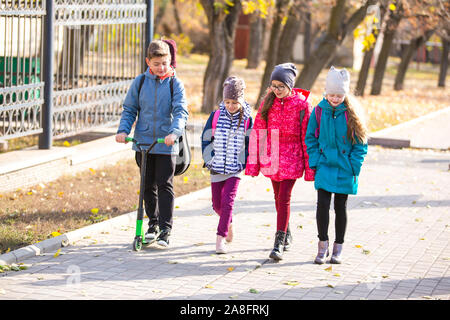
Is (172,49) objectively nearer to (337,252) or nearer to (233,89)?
(233,89)

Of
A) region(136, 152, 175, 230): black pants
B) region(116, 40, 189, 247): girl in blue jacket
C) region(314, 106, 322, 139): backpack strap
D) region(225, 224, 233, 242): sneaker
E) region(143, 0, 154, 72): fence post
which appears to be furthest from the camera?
region(143, 0, 154, 72): fence post

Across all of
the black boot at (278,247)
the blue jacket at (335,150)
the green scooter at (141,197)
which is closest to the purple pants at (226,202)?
the black boot at (278,247)

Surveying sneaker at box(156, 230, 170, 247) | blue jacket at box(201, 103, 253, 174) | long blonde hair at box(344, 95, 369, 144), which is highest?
long blonde hair at box(344, 95, 369, 144)

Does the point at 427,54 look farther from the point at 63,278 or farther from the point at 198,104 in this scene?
the point at 63,278

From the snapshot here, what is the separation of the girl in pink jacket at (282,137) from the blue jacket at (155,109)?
73 cm

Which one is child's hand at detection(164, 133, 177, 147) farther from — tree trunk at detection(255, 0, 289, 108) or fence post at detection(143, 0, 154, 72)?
tree trunk at detection(255, 0, 289, 108)

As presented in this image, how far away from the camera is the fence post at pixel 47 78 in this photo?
403 inches

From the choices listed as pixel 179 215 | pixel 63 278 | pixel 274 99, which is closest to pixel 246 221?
pixel 179 215

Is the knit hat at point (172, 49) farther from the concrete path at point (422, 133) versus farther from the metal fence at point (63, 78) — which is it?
the concrete path at point (422, 133)

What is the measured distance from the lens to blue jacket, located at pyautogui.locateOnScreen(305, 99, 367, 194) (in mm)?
6480

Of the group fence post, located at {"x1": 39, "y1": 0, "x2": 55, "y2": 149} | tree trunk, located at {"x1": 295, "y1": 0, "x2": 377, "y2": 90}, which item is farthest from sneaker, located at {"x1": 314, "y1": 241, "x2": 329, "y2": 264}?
tree trunk, located at {"x1": 295, "y1": 0, "x2": 377, "y2": 90}

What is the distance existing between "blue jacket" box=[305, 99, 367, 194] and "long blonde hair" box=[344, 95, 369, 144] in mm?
35

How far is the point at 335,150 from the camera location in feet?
21.3
